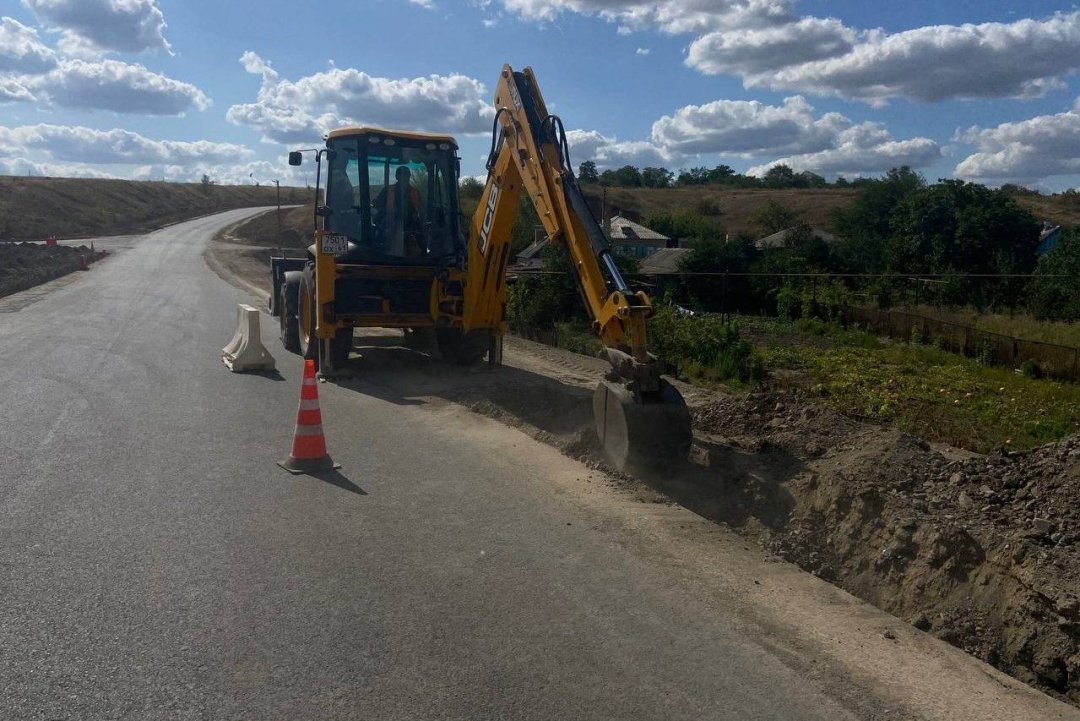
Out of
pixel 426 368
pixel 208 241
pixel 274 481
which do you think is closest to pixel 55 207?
pixel 208 241

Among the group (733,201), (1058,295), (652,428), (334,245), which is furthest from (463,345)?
(733,201)

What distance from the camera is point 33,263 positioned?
3741cm

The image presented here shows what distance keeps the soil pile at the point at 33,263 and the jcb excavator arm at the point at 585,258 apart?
2061 cm

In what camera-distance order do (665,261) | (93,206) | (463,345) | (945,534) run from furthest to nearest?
(93,206), (665,261), (463,345), (945,534)

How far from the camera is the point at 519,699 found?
4188 mm

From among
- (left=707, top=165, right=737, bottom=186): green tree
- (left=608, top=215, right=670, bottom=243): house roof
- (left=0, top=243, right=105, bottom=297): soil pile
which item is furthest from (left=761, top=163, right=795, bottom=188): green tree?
(left=0, top=243, right=105, bottom=297): soil pile

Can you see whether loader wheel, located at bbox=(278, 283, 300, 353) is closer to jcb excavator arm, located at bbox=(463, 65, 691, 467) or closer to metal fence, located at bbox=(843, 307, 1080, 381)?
jcb excavator arm, located at bbox=(463, 65, 691, 467)

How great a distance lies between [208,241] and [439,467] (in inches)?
2072

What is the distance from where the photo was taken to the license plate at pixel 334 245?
12.8 metres

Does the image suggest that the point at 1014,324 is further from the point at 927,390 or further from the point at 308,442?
the point at 308,442

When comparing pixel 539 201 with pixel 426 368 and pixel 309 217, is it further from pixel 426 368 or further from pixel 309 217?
pixel 309 217

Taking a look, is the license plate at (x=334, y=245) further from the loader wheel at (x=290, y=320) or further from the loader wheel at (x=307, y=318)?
the loader wheel at (x=290, y=320)

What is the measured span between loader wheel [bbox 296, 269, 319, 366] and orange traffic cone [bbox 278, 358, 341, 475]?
17.2ft

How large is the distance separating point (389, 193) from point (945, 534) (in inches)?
385
